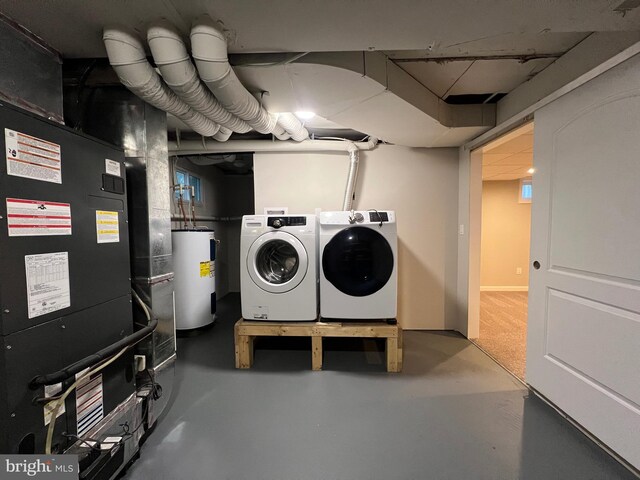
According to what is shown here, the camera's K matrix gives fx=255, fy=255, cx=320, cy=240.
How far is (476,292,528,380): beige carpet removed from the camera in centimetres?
229

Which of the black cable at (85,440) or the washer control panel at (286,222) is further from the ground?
the washer control panel at (286,222)

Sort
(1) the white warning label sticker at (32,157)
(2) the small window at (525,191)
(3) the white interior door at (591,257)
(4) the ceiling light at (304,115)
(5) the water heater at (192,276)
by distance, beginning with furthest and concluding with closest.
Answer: (2) the small window at (525,191) → (5) the water heater at (192,276) → (4) the ceiling light at (304,115) → (3) the white interior door at (591,257) → (1) the white warning label sticker at (32,157)

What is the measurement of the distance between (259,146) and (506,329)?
137 inches

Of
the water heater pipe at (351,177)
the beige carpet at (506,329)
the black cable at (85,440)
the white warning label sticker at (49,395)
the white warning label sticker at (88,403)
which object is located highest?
the water heater pipe at (351,177)

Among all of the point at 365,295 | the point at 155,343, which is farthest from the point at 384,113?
the point at 155,343

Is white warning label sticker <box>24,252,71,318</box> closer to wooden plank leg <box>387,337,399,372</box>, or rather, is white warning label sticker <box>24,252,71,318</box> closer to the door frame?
wooden plank leg <box>387,337,399,372</box>

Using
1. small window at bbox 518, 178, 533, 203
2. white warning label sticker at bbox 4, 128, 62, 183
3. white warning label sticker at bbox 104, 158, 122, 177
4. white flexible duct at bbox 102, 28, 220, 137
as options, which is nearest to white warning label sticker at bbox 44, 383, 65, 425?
white warning label sticker at bbox 4, 128, 62, 183

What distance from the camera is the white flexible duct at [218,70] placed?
1.10 metres

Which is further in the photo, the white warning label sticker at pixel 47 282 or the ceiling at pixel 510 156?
the ceiling at pixel 510 156

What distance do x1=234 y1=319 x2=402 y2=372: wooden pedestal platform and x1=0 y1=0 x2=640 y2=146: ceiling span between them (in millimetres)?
1732

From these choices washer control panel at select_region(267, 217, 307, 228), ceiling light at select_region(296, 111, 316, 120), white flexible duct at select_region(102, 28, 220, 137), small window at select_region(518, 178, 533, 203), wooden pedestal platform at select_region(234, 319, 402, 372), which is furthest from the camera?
small window at select_region(518, 178, 533, 203)

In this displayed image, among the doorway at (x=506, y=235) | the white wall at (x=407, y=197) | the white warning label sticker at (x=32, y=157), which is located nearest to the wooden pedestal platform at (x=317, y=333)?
the white wall at (x=407, y=197)

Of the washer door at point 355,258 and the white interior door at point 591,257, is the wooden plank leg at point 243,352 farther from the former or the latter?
the white interior door at point 591,257

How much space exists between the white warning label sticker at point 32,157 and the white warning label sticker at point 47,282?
276mm
